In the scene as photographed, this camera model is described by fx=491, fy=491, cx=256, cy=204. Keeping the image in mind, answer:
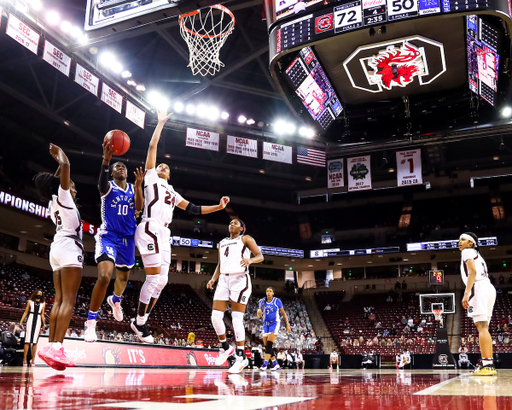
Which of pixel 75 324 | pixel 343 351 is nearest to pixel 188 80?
pixel 75 324

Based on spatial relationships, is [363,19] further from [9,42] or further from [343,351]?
[343,351]

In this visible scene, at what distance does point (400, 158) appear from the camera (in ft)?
69.8

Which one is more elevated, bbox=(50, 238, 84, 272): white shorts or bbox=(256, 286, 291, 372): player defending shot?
bbox=(50, 238, 84, 272): white shorts

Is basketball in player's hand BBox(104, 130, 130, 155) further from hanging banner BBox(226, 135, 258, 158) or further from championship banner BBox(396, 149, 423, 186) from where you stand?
championship banner BBox(396, 149, 423, 186)

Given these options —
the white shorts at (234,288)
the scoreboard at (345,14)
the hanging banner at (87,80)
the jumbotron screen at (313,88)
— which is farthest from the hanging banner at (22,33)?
the white shorts at (234,288)

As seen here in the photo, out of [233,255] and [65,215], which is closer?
[65,215]

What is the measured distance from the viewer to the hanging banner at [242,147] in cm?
2159

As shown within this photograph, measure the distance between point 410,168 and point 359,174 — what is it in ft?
7.27

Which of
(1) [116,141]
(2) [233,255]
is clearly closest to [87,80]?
(2) [233,255]

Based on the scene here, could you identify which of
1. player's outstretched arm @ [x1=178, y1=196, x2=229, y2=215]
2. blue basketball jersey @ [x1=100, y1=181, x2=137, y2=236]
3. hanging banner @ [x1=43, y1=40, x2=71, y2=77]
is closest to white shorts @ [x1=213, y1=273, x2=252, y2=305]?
player's outstretched arm @ [x1=178, y1=196, x2=229, y2=215]

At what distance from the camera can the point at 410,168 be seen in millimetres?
20891

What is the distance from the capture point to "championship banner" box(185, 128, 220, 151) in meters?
21.3

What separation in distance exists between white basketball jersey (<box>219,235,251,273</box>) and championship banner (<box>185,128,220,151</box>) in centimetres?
1483

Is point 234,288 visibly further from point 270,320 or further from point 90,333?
point 270,320
